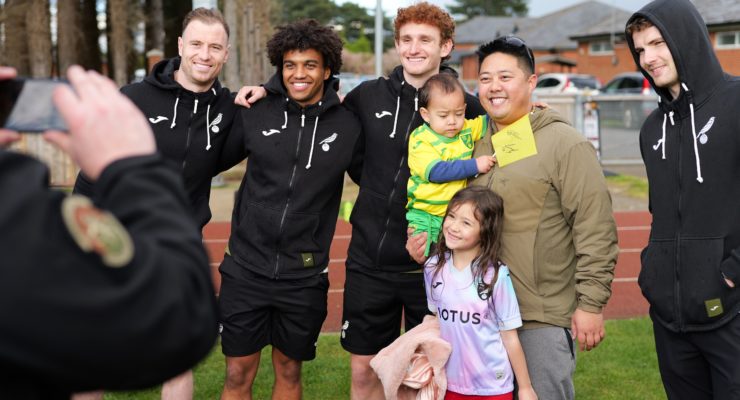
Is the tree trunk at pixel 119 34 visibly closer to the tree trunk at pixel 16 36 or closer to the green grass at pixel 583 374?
the tree trunk at pixel 16 36

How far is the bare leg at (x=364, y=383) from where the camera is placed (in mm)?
4570

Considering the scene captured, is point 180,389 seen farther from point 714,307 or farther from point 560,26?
point 560,26

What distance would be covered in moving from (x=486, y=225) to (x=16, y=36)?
23236mm

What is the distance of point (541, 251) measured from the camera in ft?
11.9

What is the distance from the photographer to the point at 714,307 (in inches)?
134

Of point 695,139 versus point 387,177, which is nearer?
point 695,139

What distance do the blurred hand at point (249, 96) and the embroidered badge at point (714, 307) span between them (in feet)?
8.38

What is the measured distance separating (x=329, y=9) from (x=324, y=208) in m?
81.4

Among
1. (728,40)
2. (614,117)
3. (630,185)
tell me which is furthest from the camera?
(728,40)

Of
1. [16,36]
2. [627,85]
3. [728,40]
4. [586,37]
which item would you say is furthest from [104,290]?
[586,37]

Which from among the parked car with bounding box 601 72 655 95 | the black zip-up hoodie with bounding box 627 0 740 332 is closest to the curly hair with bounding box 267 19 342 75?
the black zip-up hoodie with bounding box 627 0 740 332

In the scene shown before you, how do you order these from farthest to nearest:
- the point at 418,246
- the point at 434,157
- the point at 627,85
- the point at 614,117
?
the point at 627,85, the point at 614,117, the point at 418,246, the point at 434,157

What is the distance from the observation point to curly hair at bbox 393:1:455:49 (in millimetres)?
4371

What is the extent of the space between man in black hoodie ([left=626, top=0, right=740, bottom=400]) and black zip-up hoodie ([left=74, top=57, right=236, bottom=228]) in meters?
2.28
